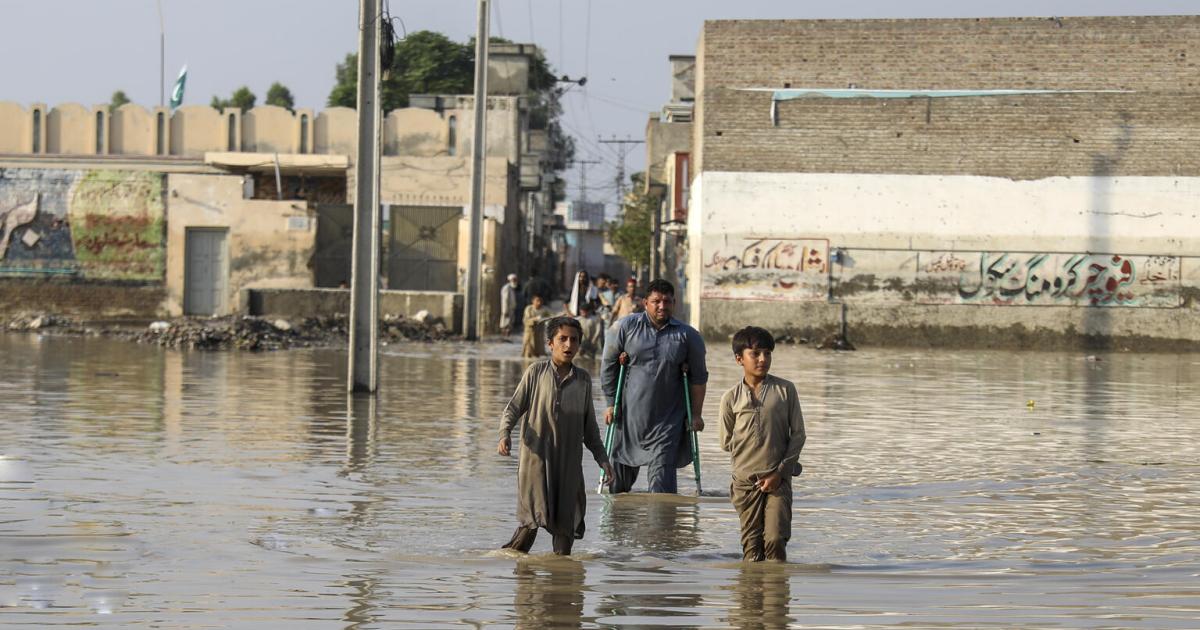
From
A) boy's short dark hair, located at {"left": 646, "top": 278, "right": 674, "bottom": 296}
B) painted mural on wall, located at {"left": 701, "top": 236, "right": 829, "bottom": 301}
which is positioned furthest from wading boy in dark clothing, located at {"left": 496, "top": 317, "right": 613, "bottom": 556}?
painted mural on wall, located at {"left": 701, "top": 236, "right": 829, "bottom": 301}

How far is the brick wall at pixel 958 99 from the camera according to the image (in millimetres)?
33219

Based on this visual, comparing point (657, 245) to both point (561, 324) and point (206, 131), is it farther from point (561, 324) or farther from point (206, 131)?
point (561, 324)

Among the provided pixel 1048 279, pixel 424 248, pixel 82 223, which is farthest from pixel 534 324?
pixel 82 223

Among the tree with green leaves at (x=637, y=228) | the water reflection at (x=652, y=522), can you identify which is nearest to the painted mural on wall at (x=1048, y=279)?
the water reflection at (x=652, y=522)

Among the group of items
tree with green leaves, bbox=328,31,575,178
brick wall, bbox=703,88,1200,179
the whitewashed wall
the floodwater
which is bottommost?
the floodwater

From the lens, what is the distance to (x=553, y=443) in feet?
25.1

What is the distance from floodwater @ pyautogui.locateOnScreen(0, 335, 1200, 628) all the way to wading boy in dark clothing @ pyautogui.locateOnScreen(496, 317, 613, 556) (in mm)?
210

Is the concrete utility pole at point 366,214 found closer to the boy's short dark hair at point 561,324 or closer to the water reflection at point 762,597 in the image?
the boy's short dark hair at point 561,324

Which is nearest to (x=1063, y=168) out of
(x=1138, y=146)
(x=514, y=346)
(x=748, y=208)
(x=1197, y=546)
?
(x=1138, y=146)

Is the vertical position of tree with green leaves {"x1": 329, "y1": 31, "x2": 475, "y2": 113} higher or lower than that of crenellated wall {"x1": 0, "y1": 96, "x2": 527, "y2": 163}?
higher

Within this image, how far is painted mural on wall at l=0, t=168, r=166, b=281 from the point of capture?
37.2 metres

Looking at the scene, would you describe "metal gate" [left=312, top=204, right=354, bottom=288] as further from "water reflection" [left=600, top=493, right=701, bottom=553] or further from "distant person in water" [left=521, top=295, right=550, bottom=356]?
"water reflection" [left=600, top=493, right=701, bottom=553]

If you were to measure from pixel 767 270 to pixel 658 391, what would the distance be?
24.4 meters

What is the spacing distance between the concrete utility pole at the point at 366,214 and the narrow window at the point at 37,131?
82.2 ft
